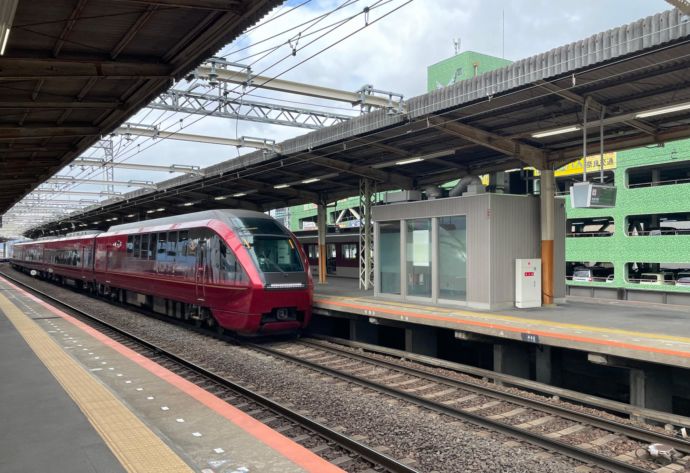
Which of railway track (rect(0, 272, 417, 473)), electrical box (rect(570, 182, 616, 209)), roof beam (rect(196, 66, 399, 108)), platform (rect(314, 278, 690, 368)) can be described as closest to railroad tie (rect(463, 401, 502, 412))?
platform (rect(314, 278, 690, 368))

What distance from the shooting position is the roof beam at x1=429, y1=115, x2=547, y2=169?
11.9 m

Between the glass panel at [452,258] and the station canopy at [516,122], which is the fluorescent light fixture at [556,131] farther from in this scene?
the glass panel at [452,258]

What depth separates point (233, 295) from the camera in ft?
41.2

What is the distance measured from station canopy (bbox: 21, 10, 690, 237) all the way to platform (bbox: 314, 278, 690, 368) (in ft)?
12.4

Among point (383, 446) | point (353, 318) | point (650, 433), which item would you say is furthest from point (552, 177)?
point (383, 446)

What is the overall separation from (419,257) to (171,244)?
7.15 metres

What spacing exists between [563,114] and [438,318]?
489 cm

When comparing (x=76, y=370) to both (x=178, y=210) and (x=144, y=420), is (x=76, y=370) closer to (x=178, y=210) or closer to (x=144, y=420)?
(x=144, y=420)

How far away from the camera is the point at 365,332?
1438cm

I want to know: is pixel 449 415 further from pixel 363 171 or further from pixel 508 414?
pixel 363 171

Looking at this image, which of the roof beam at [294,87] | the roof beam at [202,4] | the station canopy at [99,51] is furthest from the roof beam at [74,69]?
the roof beam at [294,87]

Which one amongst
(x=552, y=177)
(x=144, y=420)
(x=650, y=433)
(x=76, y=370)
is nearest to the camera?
(x=144, y=420)

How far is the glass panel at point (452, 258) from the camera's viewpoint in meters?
12.8

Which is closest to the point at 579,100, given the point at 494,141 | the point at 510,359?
the point at 494,141
